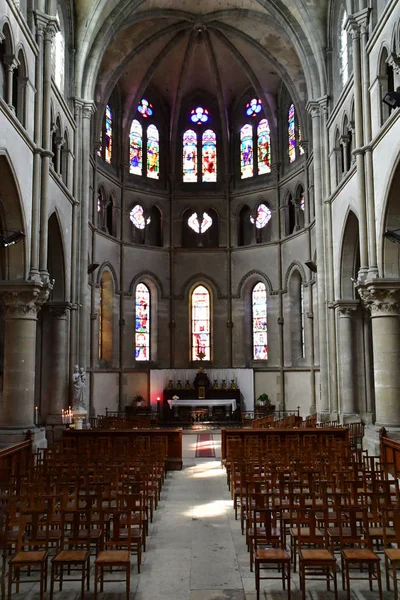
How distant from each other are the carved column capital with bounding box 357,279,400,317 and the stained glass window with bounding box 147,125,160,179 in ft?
74.3

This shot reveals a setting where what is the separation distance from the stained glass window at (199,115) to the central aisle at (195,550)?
29.4 m

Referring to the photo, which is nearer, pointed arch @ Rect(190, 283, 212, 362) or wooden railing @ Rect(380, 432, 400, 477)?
wooden railing @ Rect(380, 432, 400, 477)

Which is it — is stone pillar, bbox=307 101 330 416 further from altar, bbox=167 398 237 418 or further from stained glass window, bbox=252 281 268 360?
stained glass window, bbox=252 281 268 360

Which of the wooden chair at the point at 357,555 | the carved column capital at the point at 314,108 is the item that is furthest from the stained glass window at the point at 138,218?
the wooden chair at the point at 357,555

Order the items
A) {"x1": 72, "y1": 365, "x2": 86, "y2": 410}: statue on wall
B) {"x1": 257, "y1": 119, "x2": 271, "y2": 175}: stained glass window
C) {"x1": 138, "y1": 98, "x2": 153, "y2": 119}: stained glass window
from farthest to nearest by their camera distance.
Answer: {"x1": 138, "y1": 98, "x2": 153, "y2": 119}: stained glass window
{"x1": 257, "y1": 119, "x2": 271, "y2": 175}: stained glass window
{"x1": 72, "y1": 365, "x2": 86, "y2": 410}: statue on wall

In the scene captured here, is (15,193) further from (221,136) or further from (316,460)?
(221,136)

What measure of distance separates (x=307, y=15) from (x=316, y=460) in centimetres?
2127

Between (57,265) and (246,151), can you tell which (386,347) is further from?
(246,151)

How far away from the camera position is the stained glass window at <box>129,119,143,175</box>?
38.5 meters

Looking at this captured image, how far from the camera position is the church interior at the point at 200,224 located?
19625mm

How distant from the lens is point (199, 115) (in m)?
40.7

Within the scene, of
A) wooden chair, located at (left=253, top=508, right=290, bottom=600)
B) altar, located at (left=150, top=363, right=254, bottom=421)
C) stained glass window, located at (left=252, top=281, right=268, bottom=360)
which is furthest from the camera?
stained glass window, located at (left=252, top=281, right=268, bottom=360)

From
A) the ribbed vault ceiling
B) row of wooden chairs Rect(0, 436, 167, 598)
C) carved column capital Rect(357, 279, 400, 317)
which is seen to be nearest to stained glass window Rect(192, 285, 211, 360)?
the ribbed vault ceiling

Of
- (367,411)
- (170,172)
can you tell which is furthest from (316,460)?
(170,172)
